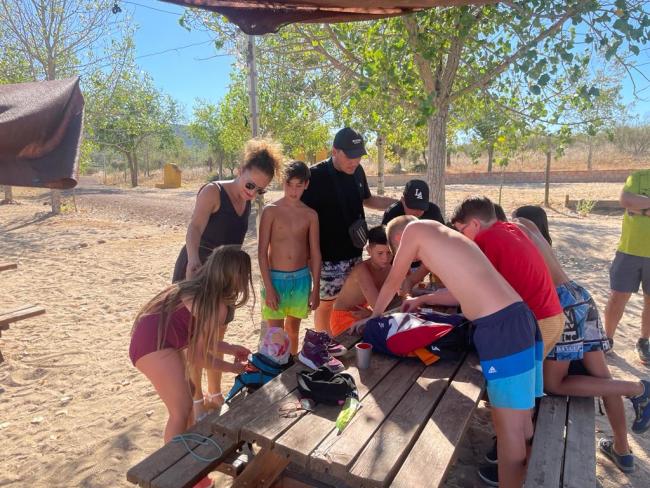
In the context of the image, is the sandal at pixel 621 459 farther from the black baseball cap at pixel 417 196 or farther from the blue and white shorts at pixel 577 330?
the black baseball cap at pixel 417 196

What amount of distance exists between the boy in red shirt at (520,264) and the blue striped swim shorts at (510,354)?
10.8 inches

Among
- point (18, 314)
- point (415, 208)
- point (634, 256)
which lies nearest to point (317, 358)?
point (415, 208)

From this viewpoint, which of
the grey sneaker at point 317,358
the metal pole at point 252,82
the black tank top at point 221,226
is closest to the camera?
the grey sneaker at point 317,358

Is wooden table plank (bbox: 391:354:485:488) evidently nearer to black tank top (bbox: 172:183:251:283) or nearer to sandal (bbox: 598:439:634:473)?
sandal (bbox: 598:439:634:473)

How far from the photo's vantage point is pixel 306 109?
7859 millimetres

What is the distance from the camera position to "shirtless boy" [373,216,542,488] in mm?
2125

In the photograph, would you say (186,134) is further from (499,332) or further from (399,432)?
(399,432)

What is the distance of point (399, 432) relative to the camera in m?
1.80

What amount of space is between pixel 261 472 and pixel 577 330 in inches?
74.0

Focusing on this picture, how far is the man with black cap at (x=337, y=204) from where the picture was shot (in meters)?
3.59

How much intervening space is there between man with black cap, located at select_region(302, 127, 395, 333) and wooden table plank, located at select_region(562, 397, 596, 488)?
1842mm

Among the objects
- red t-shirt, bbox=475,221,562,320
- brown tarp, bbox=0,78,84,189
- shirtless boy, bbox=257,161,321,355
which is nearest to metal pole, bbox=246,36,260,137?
shirtless boy, bbox=257,161,321,355

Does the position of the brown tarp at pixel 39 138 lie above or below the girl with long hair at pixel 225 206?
above

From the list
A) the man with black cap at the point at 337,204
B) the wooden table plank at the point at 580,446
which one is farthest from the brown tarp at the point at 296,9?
the wooden table plank at the point at 580,446
